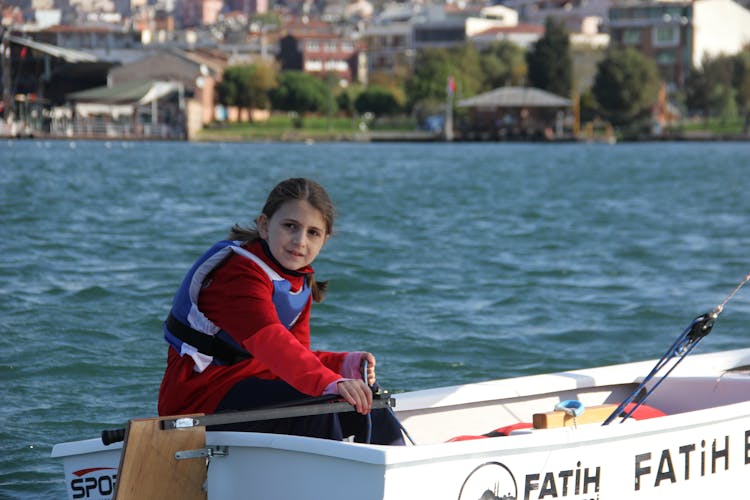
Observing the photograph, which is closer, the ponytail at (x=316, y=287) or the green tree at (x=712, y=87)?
the ponytail at (x=316, y=287)

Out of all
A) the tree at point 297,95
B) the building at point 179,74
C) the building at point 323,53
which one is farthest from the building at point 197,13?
the building at point 179,74

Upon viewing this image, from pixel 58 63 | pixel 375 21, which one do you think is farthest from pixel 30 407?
pixel 375 21

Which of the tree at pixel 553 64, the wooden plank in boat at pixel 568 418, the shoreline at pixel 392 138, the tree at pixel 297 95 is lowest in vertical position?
the shoreline at pixel 392 138

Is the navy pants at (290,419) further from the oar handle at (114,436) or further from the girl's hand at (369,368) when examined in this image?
the oar handle at (114,436)

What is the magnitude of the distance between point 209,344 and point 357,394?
1.41ft

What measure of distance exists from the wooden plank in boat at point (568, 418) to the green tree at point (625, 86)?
74.1 m

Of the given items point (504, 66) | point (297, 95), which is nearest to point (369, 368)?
point (297, 95)

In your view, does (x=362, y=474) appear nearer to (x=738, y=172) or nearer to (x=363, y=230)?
(x=363, y=230)

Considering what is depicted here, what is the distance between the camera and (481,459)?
11.4ft

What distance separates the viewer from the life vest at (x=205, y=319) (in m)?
3.62

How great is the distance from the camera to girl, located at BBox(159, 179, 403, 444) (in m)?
3.56

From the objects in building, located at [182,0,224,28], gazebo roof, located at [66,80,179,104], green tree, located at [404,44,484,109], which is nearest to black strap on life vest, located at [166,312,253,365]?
gazebo roof, located at [66,80,179,104]

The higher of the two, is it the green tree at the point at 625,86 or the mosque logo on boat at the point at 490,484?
the green tree at the point at 625,86

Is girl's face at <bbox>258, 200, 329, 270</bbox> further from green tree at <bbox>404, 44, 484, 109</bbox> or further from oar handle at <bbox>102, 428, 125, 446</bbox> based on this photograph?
green tree at <bbox>404, 44, 484, 109</bbox>
